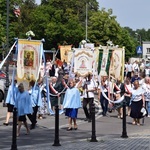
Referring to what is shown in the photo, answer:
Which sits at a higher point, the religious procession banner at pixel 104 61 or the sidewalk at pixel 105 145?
the religious procession banner at pixel 104 61

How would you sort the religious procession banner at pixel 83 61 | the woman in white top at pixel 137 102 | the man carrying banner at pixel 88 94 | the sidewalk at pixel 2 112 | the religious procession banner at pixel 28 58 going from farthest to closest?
1. the religious procession banner at pixel 83 61
2. the sidewalk at pixel 2 112
3. the man carrying banner at pixel 88 94
4. the woman in white top at pixel 137 102
5. the religious procession banner at pixel 28 58

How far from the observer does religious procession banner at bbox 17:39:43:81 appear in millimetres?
16297

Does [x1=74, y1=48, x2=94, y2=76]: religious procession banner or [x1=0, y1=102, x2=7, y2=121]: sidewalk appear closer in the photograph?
[x1=0, y1=102, x2=7, y2=121]: sidewalk

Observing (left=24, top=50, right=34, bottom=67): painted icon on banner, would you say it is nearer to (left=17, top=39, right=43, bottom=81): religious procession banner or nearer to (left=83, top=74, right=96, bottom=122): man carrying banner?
(left=17, top=39, right=43, bottom=81): religious procession banner

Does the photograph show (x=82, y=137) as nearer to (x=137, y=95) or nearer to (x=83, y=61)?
(x=137, y=95)

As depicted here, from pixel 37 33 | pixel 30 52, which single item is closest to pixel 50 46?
pixel 37 33

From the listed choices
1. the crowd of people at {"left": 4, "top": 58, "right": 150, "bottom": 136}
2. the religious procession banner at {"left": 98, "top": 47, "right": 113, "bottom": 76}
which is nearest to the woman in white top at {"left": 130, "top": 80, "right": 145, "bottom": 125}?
the crowd of people at {"left": 4, "top": 58, "right": 150, "bottom": 136}

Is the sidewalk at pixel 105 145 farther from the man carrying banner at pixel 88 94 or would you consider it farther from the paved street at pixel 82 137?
the man carrying banner at pixel 88 94

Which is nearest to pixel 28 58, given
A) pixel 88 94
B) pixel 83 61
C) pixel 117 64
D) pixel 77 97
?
pixel 77 97

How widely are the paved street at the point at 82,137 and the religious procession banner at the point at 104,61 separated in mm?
2771

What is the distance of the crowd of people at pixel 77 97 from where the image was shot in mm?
15578

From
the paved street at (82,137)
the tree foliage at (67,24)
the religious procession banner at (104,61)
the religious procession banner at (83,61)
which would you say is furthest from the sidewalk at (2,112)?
the tree foliage at (67,24)

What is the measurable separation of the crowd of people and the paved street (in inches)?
18.3

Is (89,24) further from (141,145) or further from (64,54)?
(141,145)
